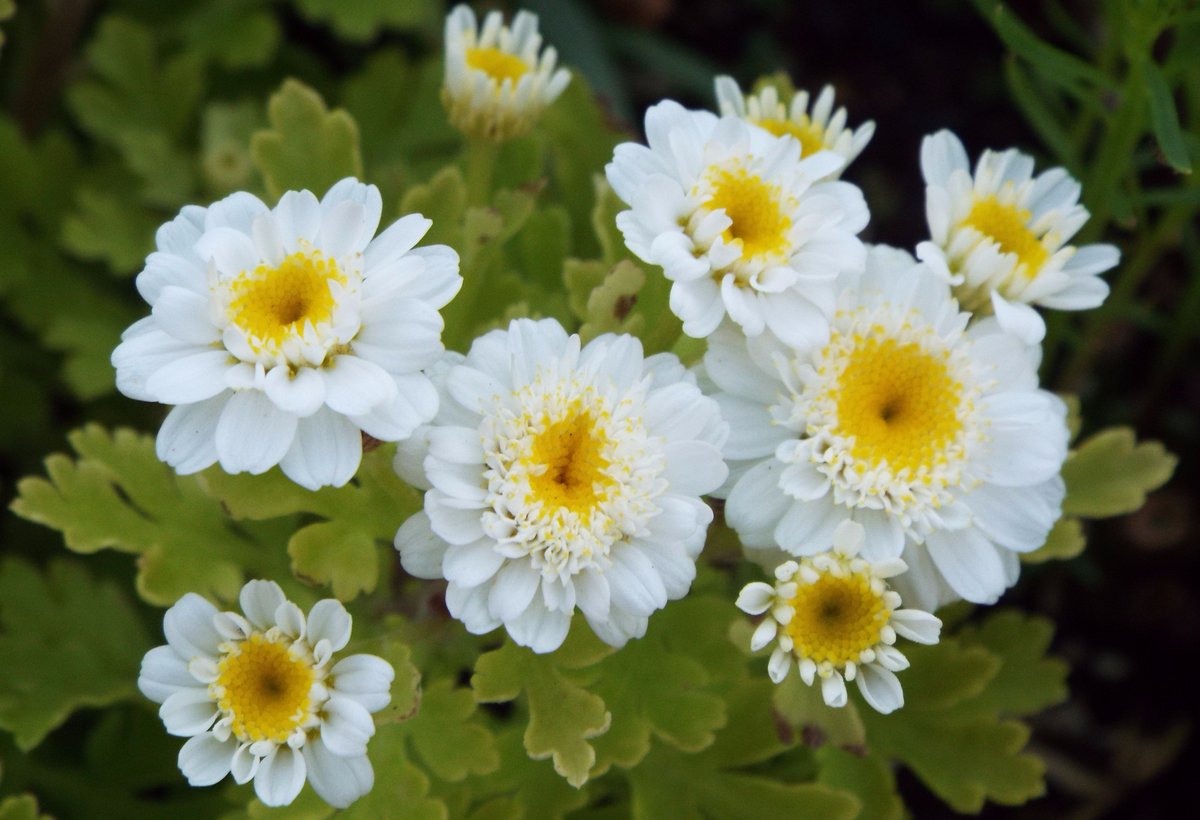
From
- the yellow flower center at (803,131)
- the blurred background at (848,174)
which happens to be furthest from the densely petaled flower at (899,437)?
the blurred background at (848,174)

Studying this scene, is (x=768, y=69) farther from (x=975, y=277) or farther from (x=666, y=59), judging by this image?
(x=975, y=277)

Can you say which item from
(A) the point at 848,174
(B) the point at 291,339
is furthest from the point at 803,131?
(A) the point at 848,174

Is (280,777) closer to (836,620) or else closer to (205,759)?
(205,759)

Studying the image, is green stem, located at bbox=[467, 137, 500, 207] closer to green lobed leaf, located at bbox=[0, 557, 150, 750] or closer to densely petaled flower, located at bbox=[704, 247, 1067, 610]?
densely petaled flower, located at bbox=[704, 247, 1067, 610]

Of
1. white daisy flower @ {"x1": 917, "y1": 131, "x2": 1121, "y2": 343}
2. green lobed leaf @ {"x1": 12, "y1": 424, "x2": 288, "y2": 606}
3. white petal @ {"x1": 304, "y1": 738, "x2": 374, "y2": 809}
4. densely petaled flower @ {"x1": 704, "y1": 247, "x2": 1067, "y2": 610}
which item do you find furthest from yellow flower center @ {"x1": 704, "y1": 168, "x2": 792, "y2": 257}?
green lobed leaf @ {"x1": 12, "y1": 424, "x2": 288, "y2": 606}

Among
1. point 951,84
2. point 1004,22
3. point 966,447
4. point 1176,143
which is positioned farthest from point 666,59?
point 966,447

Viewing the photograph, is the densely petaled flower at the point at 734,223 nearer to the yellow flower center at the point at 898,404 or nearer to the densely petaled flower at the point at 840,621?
the yellow flower center at the point at 898,404
